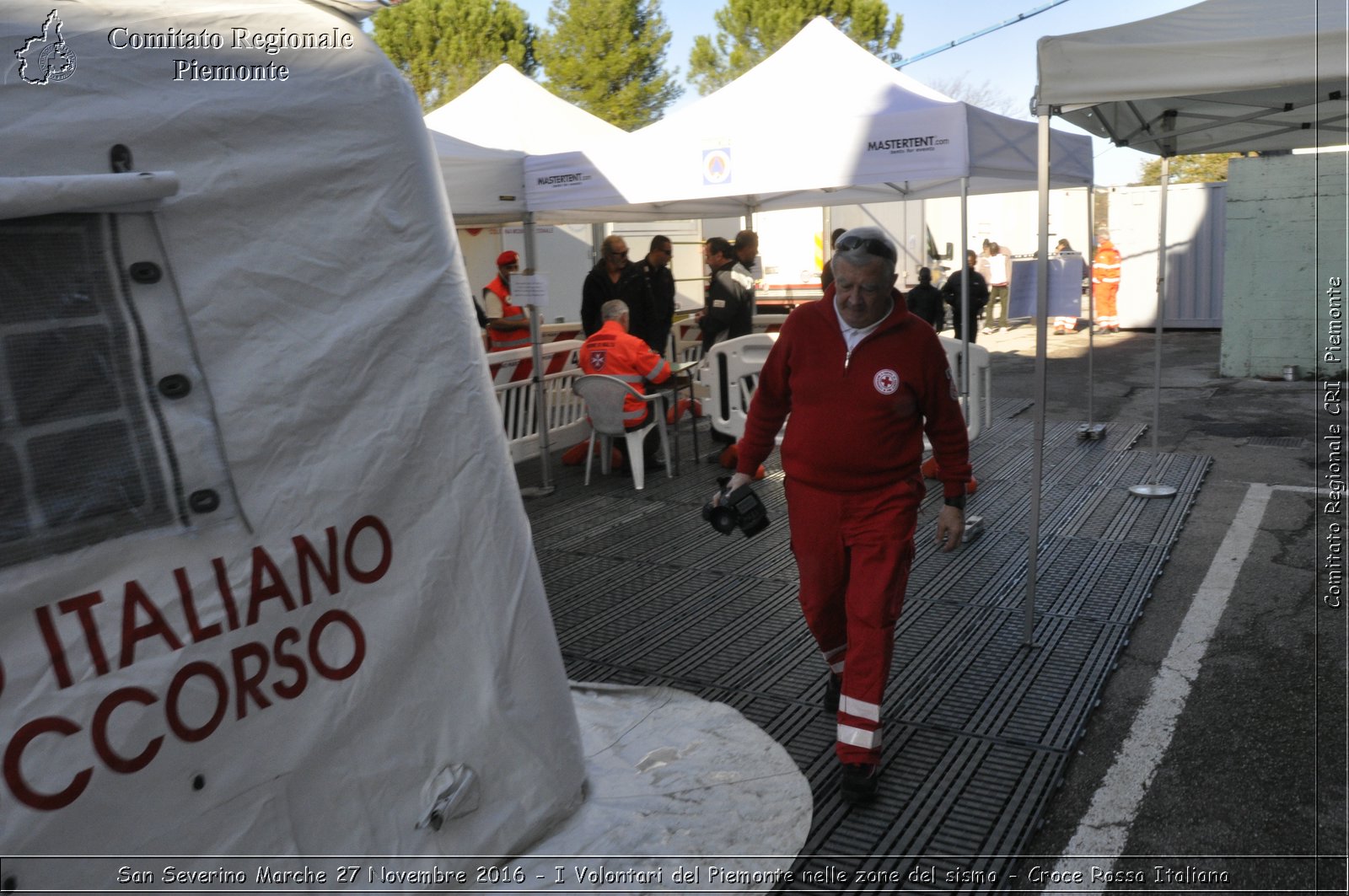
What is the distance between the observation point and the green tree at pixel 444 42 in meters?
36.4

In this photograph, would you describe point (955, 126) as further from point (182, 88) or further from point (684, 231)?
point (684, 231)

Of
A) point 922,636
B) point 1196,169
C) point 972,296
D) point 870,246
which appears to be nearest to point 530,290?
point 922,636

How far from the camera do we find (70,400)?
2.35 meters

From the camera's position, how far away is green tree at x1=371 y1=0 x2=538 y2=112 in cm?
3644

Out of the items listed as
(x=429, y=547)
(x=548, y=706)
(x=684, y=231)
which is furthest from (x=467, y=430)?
(x=684, y=231)

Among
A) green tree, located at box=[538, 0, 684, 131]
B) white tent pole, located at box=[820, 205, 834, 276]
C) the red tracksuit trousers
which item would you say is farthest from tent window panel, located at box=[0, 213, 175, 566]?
green tree, located at box=[538, 0, 684, 131]

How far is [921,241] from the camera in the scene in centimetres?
2130

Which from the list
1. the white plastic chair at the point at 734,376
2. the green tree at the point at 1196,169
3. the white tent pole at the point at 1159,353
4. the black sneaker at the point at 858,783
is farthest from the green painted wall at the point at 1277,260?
the green tree at the point at 1196,169

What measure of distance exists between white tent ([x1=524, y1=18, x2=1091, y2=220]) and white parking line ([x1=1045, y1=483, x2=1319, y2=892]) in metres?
3.06

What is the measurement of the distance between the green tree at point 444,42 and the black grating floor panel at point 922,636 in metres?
31.6

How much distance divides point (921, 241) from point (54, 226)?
20.3m

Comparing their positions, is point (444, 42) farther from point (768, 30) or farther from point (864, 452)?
point (864, 452)

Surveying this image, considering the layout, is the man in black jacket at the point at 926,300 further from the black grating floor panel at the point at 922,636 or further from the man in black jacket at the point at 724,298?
the black grating floor panel at the point at 922,636

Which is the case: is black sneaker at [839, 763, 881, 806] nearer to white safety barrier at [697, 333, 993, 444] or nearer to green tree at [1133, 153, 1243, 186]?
white safety barrier at [697, 333, 993, 444]
